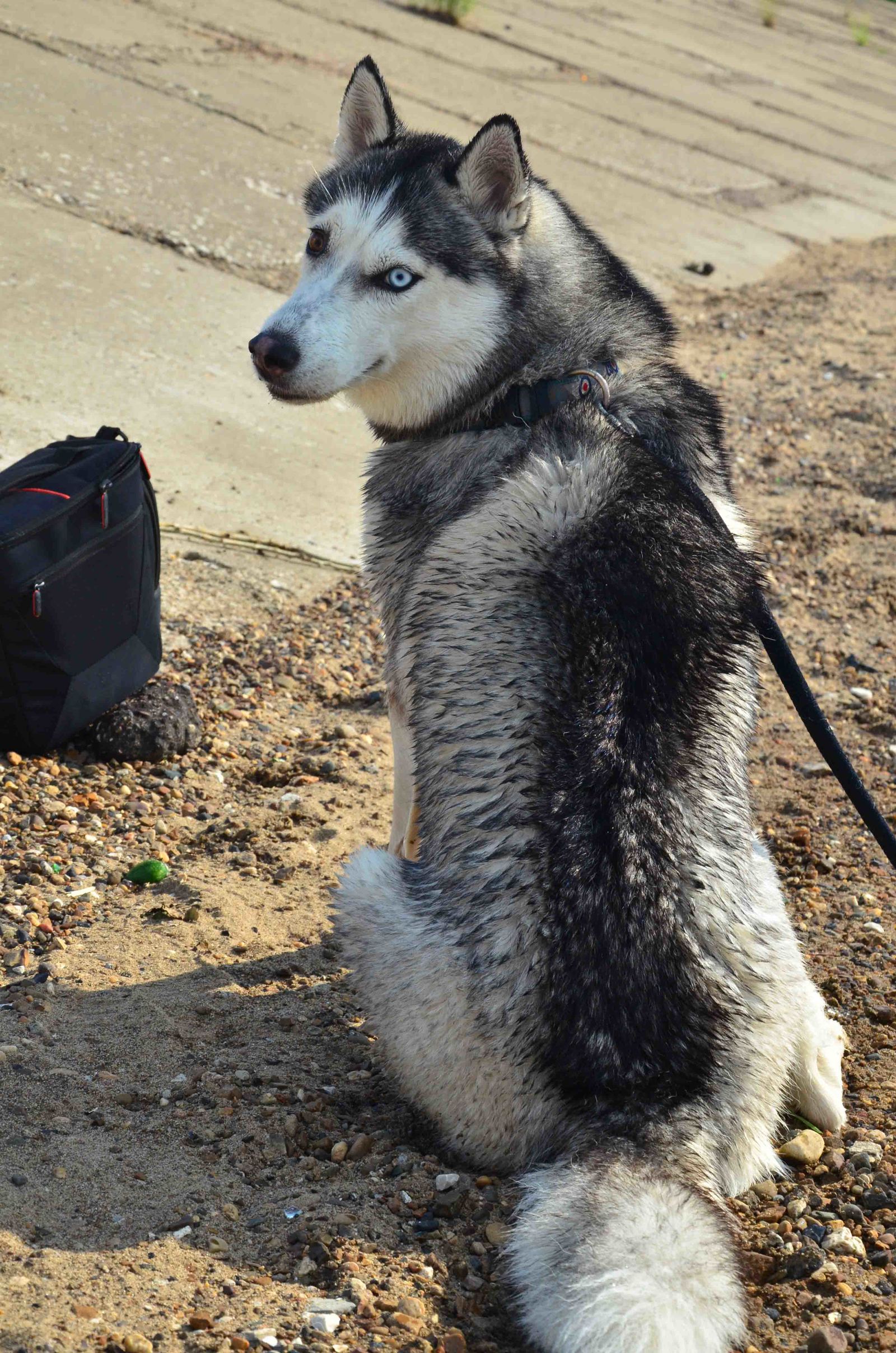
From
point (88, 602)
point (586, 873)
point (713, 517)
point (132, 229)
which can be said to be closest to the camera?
point (586, 873)

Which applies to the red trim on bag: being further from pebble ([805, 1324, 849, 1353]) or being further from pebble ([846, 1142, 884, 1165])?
pebble ([805, 1324, 849, 1353])

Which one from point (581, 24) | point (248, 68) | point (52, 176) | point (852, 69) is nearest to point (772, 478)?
point (52, 176)

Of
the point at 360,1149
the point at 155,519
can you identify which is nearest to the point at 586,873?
the point at 360,1149

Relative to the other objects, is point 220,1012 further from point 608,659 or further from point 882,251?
point 882,251

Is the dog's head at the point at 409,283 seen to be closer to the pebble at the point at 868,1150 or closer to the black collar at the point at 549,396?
the black collar at the point at 549,396

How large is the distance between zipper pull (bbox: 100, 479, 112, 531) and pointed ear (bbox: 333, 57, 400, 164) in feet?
3.66

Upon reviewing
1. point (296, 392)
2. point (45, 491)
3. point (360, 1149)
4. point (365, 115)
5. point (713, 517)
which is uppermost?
point (365, 115)

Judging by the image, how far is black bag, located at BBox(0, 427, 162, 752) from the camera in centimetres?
339

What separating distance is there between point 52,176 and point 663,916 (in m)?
5.61

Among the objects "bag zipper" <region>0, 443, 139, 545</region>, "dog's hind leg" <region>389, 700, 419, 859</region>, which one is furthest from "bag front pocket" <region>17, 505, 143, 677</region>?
"dog's hind leg" <region>389, 700, 419, 859</region>

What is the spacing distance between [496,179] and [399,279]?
1.24 ft

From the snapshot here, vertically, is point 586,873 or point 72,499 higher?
point 586,873

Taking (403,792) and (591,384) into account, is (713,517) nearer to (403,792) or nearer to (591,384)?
(591,384)

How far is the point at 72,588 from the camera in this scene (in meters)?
3.49
